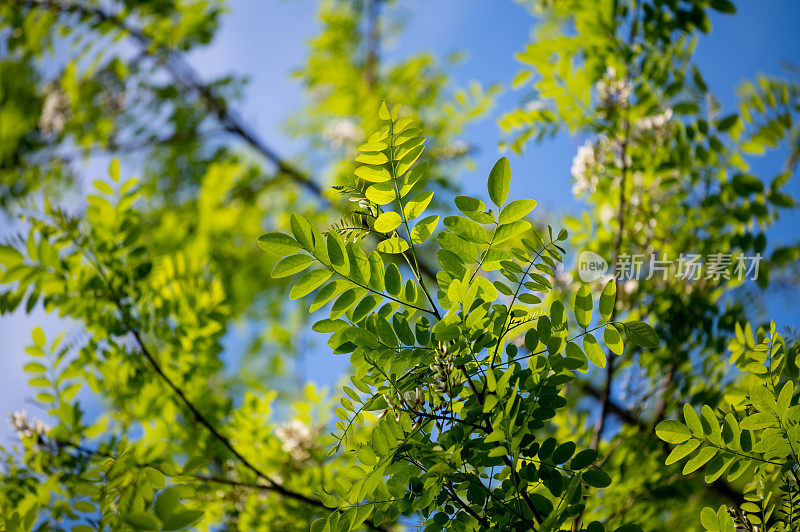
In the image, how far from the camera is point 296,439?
4.67 feet

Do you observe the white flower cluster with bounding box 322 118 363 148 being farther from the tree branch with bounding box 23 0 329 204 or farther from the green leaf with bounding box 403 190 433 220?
the green leaf with bounding box 403 190 433 220

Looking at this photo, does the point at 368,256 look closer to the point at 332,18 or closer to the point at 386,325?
the point at 386,325

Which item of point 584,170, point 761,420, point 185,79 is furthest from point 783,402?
point 185,79

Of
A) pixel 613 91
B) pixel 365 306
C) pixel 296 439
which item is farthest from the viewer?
pixel 296 439

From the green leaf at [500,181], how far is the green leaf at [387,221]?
11cm

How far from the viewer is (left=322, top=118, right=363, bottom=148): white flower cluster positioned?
10.6ft

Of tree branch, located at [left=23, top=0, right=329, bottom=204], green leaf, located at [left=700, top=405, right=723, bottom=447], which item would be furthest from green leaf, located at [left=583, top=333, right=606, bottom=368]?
tree branch, located at [left=23, top=0, right=329, bottom=204]

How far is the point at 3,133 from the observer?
272 centimetres

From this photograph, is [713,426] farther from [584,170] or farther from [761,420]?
[584,170]

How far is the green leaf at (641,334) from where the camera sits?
560 mm

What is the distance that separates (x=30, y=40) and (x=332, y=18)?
202 cm

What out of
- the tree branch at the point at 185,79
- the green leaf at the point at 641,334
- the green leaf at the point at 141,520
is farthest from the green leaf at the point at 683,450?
the tree branch at the point at 185,79

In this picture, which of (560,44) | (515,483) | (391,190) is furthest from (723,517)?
(560,44)

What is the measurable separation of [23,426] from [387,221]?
953 millimetres
